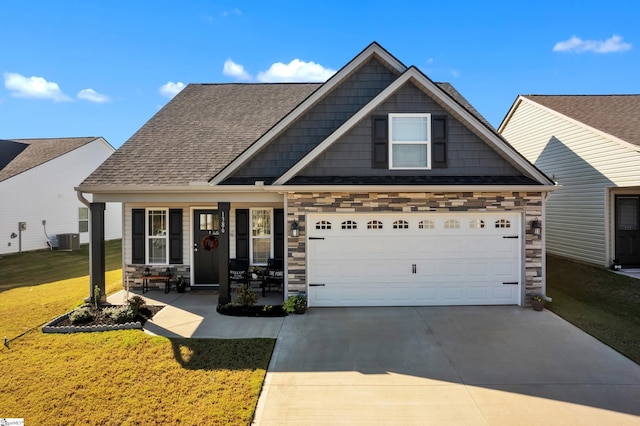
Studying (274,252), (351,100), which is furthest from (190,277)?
(351,100)

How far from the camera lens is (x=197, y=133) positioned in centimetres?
1123

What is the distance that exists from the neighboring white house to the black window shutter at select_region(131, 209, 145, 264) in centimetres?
836

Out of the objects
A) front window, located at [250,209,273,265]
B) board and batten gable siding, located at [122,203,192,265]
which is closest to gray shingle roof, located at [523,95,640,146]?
front window, located at [250,209,273,265]

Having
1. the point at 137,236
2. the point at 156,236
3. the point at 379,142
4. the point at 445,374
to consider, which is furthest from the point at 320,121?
the point at 445,374

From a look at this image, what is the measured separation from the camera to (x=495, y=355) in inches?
230

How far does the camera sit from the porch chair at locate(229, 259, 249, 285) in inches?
384

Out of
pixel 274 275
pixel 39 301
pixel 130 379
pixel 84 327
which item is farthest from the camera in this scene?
pixel 274 275

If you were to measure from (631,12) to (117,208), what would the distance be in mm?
30257

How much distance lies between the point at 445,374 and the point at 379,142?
18.0 ft

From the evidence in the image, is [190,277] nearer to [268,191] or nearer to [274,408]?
[268,191]

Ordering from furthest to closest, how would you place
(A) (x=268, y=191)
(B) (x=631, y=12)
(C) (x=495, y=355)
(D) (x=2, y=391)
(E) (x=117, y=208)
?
(E) (x=117, y=208) < (B) (x=631, y=12) < (A) (x=268, y=191) < (C) (x=495, y=355) < (D) (x=2, y=391)

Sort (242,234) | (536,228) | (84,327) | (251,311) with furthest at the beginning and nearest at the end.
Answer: (242,234) → (536,228) → (251,311) → (84,327)

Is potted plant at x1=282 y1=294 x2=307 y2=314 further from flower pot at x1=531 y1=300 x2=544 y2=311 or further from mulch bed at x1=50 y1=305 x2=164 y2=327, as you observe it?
flower pot at x1=531 y1=300 x2=544 y2=311

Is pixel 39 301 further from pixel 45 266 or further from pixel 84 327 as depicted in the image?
pixel 45 266
